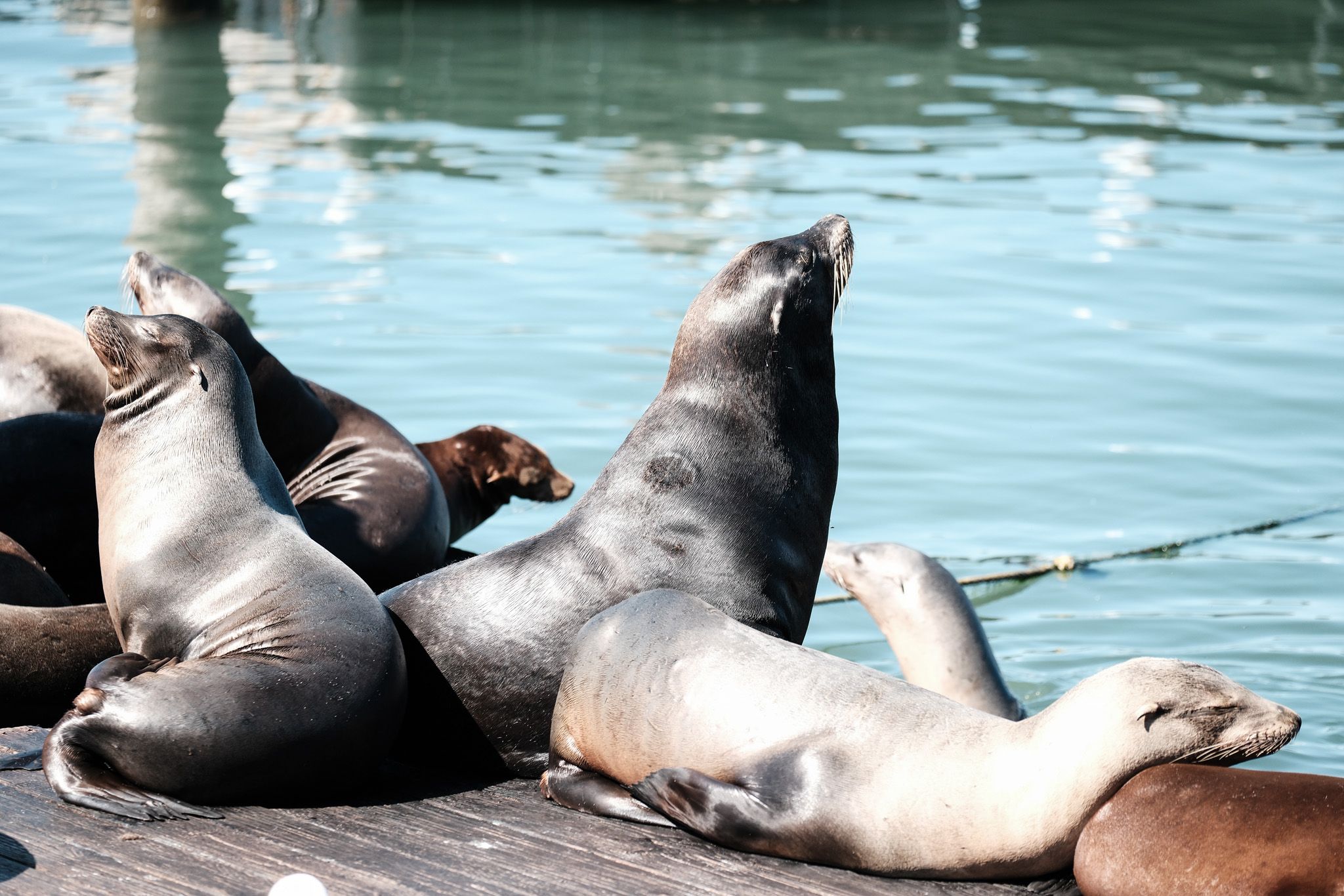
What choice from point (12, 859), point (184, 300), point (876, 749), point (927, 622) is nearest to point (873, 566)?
point (927, 622)

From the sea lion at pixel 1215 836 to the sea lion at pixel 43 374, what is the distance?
4.48 metres

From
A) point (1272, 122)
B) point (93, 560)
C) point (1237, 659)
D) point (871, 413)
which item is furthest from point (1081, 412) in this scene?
point (1272, 122)

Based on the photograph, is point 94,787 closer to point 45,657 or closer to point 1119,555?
point 45,657

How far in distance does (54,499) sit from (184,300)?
1122mm

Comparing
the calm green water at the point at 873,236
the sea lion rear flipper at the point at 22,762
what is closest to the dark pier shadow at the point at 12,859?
the sea lion rear flipper at the point at 22,762

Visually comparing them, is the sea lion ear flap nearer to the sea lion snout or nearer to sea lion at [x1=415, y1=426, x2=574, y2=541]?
the sea lion snout

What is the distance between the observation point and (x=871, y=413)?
34.7 feet

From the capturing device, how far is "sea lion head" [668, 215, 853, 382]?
188 inches

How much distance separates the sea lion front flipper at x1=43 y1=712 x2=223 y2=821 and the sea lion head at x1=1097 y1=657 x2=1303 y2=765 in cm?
205

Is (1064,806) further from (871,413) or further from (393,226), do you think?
(393,226)

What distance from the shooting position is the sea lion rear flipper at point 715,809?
140 inches

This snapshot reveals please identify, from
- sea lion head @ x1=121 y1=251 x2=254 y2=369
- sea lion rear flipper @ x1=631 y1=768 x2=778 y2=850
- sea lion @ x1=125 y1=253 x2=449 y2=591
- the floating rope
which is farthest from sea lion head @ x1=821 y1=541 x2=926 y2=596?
sea lion rear flipper @ x1=631 y1=768 x2=778 y2=850

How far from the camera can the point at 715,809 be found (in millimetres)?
3592

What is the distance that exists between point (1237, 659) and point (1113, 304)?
5935 mm
